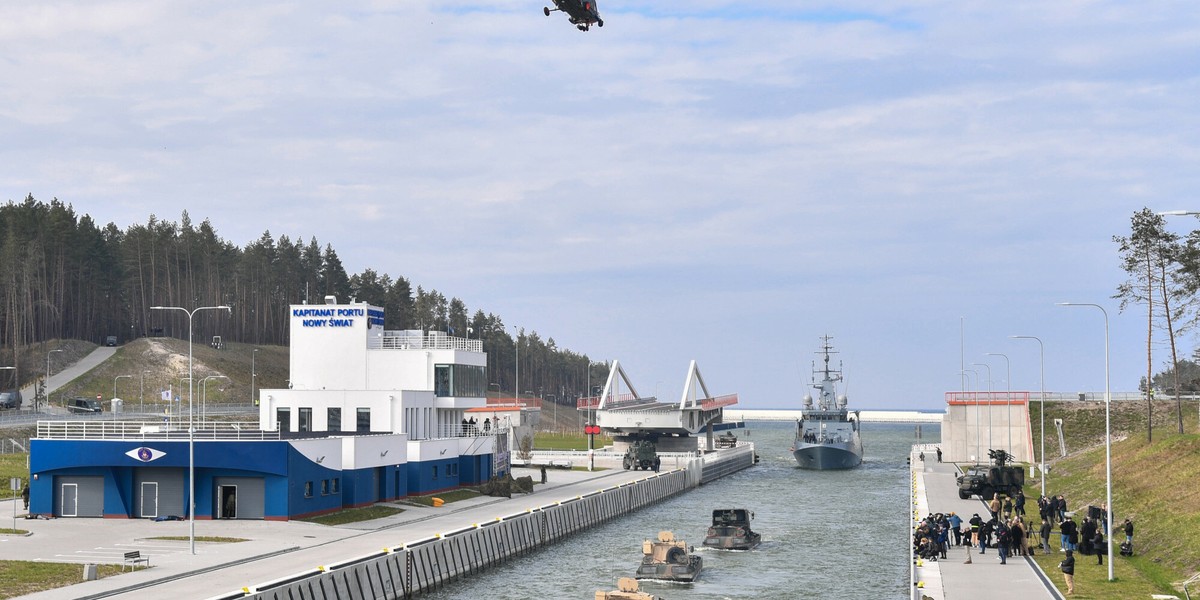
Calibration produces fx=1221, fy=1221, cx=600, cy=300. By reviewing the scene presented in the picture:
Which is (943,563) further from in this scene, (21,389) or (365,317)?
(21,389)

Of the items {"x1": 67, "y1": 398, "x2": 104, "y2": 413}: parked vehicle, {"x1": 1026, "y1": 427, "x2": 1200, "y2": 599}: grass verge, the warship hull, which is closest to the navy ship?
the warship hull

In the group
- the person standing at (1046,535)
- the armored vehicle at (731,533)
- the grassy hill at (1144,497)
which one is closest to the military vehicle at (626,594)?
the grassy hill at (1144,497)

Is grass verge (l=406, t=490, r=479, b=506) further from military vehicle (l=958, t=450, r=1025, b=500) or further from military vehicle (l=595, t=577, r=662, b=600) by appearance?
military vehicle (l=958, t=450, r=1025, b=500)

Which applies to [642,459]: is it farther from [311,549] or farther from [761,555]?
[311,549]

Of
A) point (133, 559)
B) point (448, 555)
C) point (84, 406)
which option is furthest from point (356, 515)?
point (84, 406)

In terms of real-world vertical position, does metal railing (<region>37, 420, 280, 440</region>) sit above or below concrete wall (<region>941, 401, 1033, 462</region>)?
above

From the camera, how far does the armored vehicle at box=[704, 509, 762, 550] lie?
6225cm

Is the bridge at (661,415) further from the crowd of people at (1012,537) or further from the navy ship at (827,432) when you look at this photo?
the crowd of people at (1012,537)

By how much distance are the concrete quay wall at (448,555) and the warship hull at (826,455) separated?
46.5 metres

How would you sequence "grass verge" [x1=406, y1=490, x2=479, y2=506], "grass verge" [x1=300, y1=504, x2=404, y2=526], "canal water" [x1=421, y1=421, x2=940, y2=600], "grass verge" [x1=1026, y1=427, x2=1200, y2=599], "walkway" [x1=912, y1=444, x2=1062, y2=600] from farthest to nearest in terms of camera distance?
"grass verge" [x1=406, y1=490, x2=479, y2=506] → "grass verge" [x1=300, y1=504, x2=404, y2=526] → "canal water" [x1=421, y1=421, x2=940, y2=600] → "grass verge" [x1=1026, y1=427, x2=1200, y2=599] → "walkway" [x1=912, y1=444, x2=1062, y2=600]

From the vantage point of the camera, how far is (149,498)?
196ft

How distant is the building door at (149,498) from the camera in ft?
195

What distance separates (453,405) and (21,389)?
79742mm

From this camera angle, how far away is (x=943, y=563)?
150 ft
